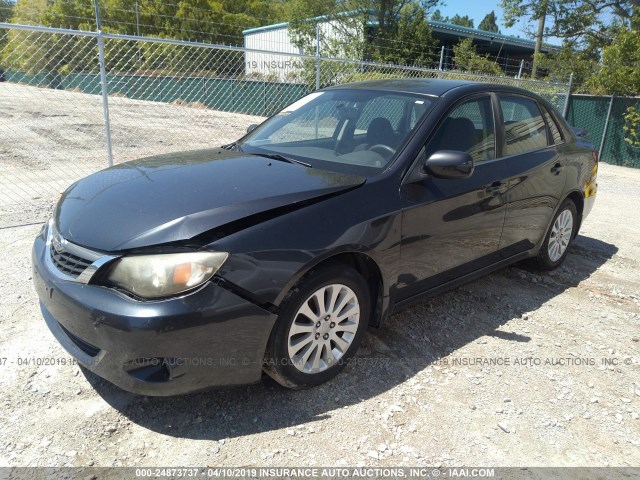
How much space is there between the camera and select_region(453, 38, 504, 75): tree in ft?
79.8

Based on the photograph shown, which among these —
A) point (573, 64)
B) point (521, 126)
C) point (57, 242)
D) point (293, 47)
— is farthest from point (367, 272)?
point (293, 47)

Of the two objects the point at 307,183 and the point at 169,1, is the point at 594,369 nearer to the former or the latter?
the point at 307,183

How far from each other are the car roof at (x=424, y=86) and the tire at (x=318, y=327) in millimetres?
1582

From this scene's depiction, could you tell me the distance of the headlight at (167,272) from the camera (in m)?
2.20

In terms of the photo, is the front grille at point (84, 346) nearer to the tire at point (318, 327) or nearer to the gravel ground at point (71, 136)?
→ the tire at point (318, 327)

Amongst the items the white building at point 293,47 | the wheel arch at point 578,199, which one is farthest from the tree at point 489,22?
the wheel arch at point 578,199

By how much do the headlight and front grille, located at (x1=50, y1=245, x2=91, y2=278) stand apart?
27 cm

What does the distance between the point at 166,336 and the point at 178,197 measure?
0.78m

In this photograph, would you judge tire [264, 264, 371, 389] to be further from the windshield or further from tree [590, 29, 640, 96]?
tree [590, 29, 640, 96]

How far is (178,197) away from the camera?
2.57 metres

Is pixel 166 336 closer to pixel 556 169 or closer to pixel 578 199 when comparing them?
pixel 556 169

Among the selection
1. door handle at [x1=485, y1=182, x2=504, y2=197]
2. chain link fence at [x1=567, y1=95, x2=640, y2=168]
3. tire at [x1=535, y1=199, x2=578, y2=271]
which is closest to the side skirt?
tire at [x1=535, y1=199, x2=578, y2=271]

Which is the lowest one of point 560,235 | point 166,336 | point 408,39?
point 560,235

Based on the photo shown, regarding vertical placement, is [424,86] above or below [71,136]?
above
